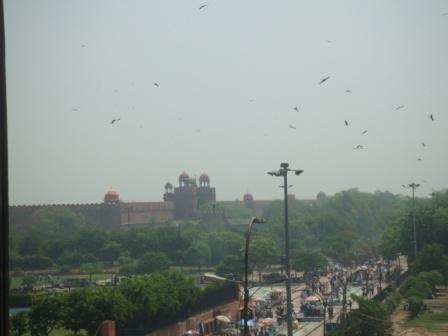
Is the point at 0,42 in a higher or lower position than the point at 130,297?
higher

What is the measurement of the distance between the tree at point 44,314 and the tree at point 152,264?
25815mm

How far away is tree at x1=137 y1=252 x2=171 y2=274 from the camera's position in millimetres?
50575

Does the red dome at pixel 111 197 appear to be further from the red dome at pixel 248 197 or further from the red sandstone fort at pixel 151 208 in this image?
the red dome at pixel 248 197

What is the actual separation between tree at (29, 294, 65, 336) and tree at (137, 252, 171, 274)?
2582cm

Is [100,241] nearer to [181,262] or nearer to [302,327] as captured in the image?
[181,262]

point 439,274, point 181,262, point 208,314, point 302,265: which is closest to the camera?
point 208,314

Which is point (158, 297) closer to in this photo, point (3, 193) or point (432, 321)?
point (432, 321)

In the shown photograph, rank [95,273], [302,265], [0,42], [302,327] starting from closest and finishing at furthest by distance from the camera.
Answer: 1. [0,42]
2. [302,327]
3. [302,265]
4. [95,273]

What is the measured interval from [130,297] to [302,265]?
2595 centimetres

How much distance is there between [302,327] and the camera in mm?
28266

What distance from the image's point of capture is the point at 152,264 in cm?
5125

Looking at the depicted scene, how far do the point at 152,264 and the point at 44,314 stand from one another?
27016mm

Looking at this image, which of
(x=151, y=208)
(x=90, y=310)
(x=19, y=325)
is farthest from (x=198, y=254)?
(x=151, y=208)

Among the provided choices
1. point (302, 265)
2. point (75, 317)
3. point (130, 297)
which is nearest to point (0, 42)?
point (75, 317)
